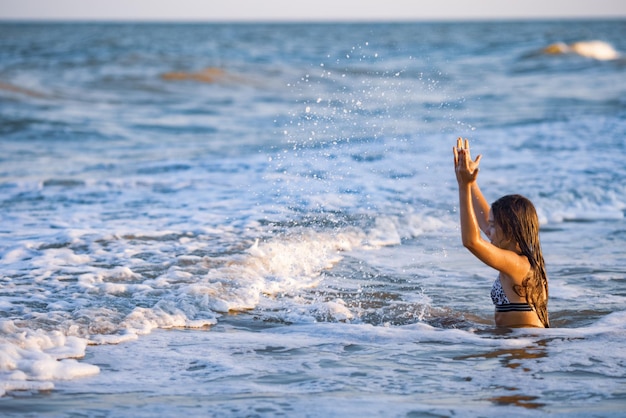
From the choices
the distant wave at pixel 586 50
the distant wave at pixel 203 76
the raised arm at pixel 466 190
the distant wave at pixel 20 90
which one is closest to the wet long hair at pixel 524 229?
the raised arm at pixel 466 190

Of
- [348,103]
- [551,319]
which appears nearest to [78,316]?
[551,319]

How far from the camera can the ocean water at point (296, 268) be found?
161 inches

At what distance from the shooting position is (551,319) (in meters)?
5.51

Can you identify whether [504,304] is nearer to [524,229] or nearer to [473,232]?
[524,229]

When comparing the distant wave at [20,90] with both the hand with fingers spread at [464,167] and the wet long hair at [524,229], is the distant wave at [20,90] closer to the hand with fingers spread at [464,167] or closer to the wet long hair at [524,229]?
the wet long hair at [524,229]

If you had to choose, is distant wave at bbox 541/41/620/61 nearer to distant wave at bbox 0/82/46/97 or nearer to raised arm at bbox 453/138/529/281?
distant wave at bbox 0/82/46/97

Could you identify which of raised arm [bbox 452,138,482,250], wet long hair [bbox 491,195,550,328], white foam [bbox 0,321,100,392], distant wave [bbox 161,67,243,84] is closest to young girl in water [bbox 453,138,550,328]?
wet long hair [bbox 491,195,550,328]

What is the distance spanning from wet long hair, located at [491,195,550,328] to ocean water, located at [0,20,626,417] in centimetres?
32

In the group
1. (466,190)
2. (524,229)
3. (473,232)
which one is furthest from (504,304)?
(466,190)

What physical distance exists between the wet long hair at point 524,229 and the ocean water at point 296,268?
32 centimetres

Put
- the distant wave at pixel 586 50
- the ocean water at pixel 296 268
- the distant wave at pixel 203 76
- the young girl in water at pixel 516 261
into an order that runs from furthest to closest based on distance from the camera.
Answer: the distant wave at pixel 586 50, the distant wave at pixel 203 76, the young girl in water at pixel 516 261, the ocean water at pixel 296 268

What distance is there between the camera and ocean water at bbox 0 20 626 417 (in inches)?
161

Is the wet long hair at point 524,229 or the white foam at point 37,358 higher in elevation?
the wet long hair at point 524,229

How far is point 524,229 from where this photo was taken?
4852 millimetres
